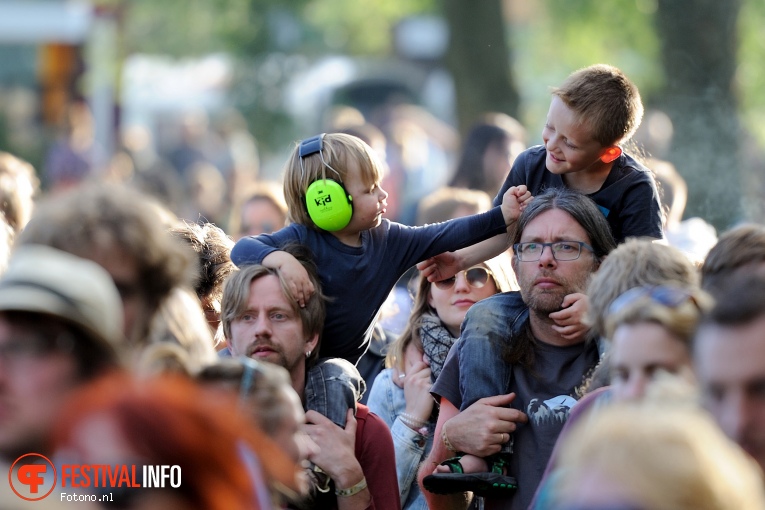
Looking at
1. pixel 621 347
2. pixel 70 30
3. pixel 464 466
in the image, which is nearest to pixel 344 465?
pixel 464 466

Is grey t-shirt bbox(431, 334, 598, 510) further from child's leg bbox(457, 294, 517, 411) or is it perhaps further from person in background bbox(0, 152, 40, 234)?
person in background bbox(0, 152, 40, 234)

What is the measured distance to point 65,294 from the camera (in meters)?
2.73

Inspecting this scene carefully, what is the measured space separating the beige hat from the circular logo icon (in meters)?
0.32

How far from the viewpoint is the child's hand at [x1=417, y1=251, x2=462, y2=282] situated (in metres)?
4.94

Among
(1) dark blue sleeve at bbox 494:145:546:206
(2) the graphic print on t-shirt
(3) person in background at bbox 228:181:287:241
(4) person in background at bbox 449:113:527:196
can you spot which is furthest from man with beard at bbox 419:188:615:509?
(4) person in background at bbox 449:113:527:196

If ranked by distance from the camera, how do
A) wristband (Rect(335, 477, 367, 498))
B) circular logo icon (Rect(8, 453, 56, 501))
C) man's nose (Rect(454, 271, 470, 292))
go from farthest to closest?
man's nose (Rect(454, 271, 470, 292)) → wristband (Rect(335, 477, 367, 498)) → circular logo icon (Rect(8, 453, 56, 501))

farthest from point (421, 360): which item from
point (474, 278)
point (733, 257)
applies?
point (733, 257)

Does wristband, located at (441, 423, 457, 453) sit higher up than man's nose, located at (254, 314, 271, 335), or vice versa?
man's nose, located at (254, 314, 271, 335)

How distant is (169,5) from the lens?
20.4m

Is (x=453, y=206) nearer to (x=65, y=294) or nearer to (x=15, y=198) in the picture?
(x=15, y=198)

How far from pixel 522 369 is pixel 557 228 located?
562 mm

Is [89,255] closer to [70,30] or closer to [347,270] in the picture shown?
[347,270]

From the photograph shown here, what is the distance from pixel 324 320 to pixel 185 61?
786 inches

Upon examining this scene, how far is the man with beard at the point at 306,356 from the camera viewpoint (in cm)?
436
